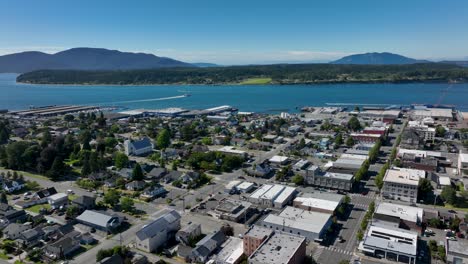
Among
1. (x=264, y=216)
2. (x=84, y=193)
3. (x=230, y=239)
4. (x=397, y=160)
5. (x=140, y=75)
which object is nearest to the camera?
(x=230, y=239)

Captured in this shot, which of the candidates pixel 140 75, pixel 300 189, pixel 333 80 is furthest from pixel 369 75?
pixel 300 189

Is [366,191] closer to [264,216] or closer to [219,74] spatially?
[264,216]

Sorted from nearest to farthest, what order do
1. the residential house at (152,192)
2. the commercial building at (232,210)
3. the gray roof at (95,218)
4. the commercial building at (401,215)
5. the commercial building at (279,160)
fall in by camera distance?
the commercial building at (401,215) → the gray roof at (95,218) → the commercial building at (232,210) → the residential house at (152,192) → the commercial building at (279,160)

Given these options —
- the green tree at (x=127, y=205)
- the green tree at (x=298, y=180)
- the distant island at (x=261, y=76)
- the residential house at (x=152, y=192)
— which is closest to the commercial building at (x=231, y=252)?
the green tree at (x=127, y=205)

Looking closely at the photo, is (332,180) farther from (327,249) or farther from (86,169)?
(86,169)

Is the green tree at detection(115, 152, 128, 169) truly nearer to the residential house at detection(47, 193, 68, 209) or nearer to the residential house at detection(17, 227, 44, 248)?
the residential house at detection(47, 193, 68, 209)

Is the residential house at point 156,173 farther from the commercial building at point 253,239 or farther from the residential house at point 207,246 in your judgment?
the commercial building at point 253,239
